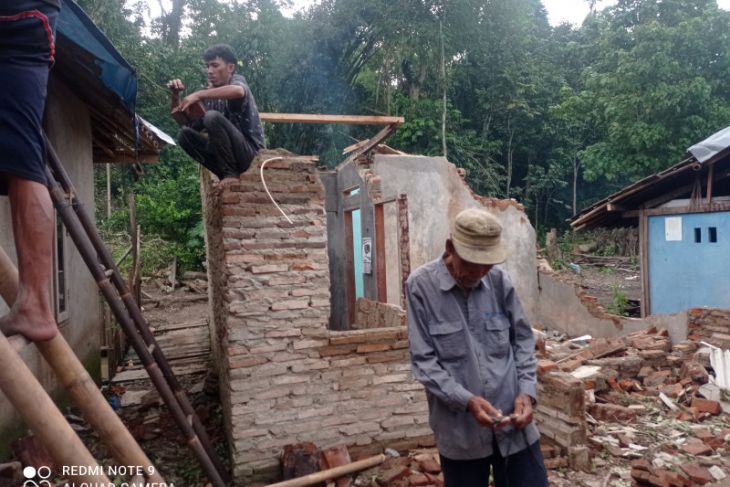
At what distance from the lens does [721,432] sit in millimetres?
5234

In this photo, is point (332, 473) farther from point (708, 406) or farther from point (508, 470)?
point (708, 406)

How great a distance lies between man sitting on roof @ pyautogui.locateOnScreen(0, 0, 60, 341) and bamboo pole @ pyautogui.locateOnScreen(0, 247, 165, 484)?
0.05m

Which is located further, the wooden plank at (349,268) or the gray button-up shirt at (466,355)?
the wooden plank at (349,268)

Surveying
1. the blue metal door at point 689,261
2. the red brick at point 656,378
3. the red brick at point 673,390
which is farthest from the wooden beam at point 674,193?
the red brick at point 673,390

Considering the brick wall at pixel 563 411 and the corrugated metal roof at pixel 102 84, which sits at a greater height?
the corrugated metal roof at pixel 102 84

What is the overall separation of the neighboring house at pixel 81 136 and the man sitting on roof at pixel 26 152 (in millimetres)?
1686

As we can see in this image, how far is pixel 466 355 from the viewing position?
7.77ft

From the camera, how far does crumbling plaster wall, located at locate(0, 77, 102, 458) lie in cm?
457

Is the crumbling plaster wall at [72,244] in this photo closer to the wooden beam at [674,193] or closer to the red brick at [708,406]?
the red brick at [708,406]

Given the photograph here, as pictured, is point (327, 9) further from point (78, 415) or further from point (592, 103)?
point (78, 415)

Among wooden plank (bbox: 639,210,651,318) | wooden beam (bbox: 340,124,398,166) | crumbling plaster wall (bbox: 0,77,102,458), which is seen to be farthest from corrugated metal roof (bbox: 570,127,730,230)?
crumbling plaster wall (bbox: 0,77,102,458)

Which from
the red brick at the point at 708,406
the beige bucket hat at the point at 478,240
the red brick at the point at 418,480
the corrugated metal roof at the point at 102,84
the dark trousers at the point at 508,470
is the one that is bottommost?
the red brick at the point at 708,406

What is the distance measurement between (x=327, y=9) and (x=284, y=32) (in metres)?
1.63

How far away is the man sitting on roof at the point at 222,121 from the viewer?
13.0ft
